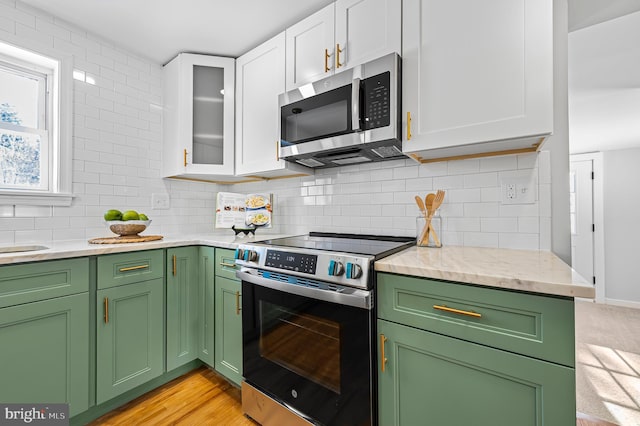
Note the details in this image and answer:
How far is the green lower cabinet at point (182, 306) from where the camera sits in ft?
6.04

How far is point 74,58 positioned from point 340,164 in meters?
1.99

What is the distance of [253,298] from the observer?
155 centimetres

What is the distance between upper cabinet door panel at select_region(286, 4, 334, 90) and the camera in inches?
66.5

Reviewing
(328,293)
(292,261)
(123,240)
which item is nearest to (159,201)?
(123,240)

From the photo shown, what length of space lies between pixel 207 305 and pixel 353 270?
1243 millimetres

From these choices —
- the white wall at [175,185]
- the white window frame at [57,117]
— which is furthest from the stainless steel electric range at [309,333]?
the white window frame at [57,117]

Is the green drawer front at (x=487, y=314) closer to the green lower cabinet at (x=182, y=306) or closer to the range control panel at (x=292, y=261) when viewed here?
the range control panel at (x=292, y=261)

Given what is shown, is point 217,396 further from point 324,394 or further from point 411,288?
point 411,288

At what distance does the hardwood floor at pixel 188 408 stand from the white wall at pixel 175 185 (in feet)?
3.83

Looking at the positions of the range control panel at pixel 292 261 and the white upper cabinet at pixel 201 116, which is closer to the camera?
the range control panel at pixel 292 261

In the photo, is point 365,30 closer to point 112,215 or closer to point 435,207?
point 435,207

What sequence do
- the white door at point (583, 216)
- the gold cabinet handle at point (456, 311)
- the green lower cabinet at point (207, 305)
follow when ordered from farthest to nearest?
the white door at point (583, 216) → the green lower cabinet at point (207, 305) → the gold cabinet handle at point (456, 311)

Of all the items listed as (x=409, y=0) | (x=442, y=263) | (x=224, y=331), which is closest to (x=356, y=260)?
(x=442, y=263)

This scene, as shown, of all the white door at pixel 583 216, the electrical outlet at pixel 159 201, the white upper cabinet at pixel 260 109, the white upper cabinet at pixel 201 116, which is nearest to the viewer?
the white upper cabinet at pixel 260 109
